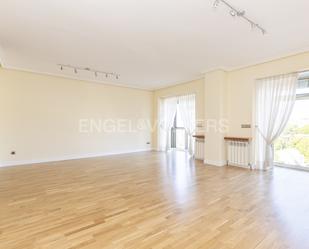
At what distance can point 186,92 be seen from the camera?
6832 millimetres

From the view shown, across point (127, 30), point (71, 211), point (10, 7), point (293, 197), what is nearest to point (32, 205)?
point (71, 211)

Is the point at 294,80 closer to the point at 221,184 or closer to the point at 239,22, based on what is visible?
the point at 239,22

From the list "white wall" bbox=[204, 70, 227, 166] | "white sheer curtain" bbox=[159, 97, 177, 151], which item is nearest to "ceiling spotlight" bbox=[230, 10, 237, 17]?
"white wall" bbox=[204, 70, 227, 166]

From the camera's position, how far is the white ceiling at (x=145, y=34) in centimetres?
→ 258

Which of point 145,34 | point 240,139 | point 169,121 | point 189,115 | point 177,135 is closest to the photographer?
point 145,34

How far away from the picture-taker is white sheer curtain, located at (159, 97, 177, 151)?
7.72 m

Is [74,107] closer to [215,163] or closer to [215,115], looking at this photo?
[215,115]

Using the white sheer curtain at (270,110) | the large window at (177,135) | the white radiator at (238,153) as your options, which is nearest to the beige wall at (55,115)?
the large window at (177,135)

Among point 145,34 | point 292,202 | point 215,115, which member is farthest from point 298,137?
point 145,34

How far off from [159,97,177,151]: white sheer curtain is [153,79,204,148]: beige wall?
10.4 inches

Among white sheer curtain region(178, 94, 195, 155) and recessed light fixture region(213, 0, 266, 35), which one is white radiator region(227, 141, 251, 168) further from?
recessed light fixture region(213, 0, 266, 35)

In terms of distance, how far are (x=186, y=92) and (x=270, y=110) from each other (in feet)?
9.44

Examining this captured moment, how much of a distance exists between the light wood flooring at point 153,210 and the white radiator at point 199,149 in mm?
1701

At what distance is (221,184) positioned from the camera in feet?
11.9
